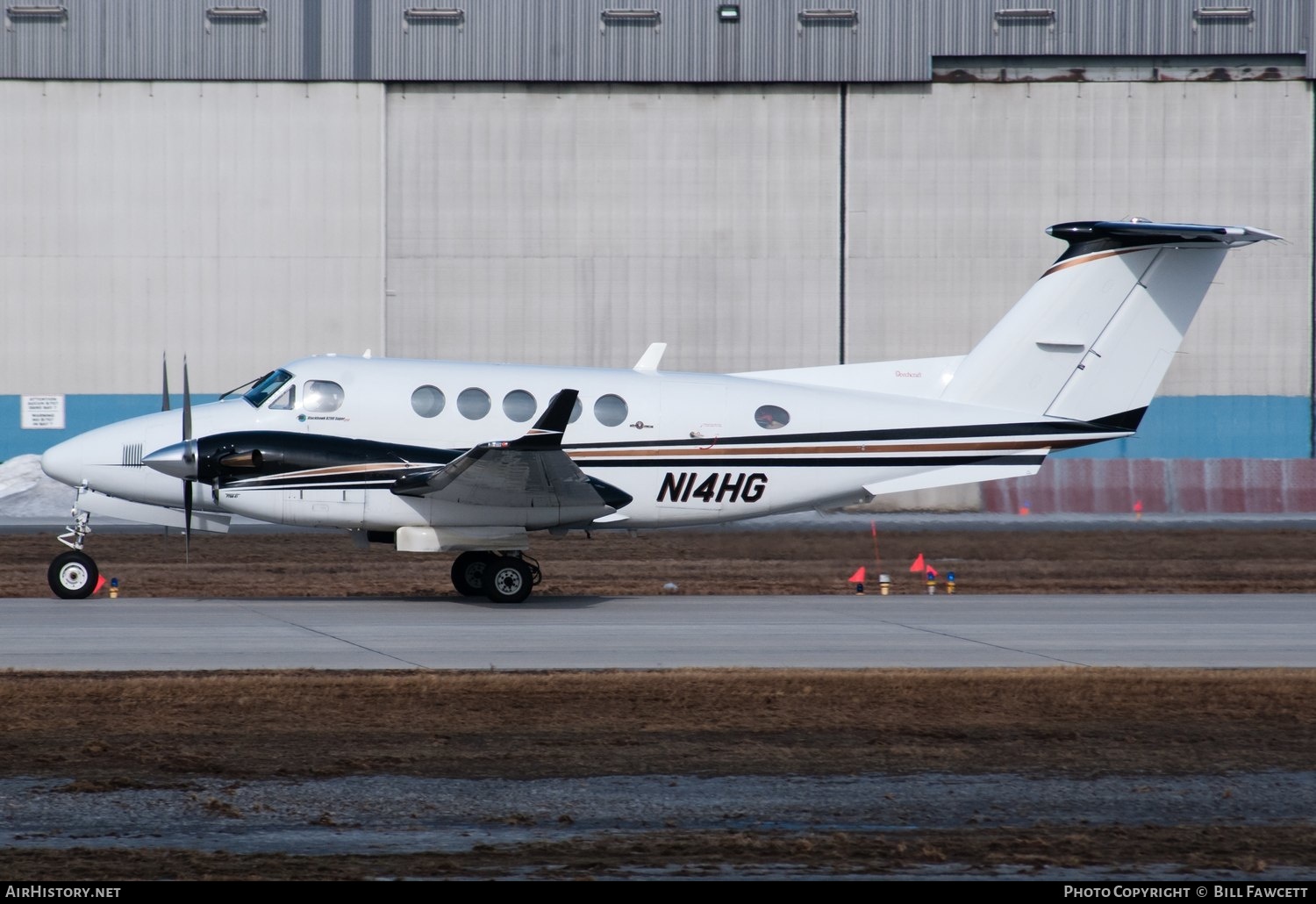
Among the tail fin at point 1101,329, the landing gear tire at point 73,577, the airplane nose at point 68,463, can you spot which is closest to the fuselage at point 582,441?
the airplane nose at point 68,463

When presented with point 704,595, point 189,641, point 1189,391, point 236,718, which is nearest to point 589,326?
point 1189,391

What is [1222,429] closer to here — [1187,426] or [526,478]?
[1187,426]

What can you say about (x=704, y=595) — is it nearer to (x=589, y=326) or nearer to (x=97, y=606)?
(x=97, y=606)

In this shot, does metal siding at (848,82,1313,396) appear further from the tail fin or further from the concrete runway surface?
the concrete runway surface

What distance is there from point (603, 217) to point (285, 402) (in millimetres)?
20589

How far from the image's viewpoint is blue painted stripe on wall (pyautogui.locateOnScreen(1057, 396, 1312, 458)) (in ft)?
119

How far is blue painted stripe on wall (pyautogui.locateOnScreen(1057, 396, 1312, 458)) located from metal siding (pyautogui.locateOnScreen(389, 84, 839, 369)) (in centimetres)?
873

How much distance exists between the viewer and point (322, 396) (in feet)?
55.0

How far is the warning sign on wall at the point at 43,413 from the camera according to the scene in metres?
36.0

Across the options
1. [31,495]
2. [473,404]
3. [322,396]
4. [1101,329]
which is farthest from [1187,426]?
[31,495]

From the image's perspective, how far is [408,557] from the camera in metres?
24.9

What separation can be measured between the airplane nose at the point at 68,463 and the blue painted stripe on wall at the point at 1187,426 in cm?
1998

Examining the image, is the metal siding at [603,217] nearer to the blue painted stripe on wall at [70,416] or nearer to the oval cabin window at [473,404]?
the blue painted stripe on wall at [70,416]

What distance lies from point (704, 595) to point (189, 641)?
731cm
